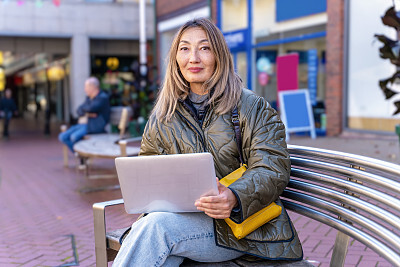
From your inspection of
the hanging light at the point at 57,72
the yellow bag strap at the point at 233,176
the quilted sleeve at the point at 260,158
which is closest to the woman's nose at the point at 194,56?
the quilted sleeve at the point at 260,158

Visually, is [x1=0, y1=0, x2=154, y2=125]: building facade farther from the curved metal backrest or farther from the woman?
the curved metal backrest

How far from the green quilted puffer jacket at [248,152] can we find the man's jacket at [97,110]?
19.3 feet

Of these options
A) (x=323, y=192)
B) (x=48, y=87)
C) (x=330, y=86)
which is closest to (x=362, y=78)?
(x=330, y=86)

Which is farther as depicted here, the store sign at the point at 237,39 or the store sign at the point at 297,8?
the store sign at the point at 237,39

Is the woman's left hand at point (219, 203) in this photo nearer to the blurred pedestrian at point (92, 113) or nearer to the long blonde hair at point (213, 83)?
the long blonde hair at point (213, 83)

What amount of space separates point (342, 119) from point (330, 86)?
817mm

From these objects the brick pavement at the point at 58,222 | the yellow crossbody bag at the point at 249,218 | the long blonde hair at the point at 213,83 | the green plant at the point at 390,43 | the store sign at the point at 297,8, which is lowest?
the brick pavement at the point at 58,222

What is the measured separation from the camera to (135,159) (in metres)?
2.04

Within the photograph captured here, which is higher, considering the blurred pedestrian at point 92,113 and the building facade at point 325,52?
the building facade at point 325,52

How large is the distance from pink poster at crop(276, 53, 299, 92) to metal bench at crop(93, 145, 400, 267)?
10.3 m

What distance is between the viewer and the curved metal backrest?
1.80 m

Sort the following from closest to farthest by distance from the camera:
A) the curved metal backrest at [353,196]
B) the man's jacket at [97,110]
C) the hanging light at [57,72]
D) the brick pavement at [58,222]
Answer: the curved metal backrest at [353,196]
the brick pavement at [58,222]
the man's jacket at [97,110]
the hanging light at [57,72]

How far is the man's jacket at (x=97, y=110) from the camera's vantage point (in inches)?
325

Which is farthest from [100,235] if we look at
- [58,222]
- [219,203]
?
[58,222]
